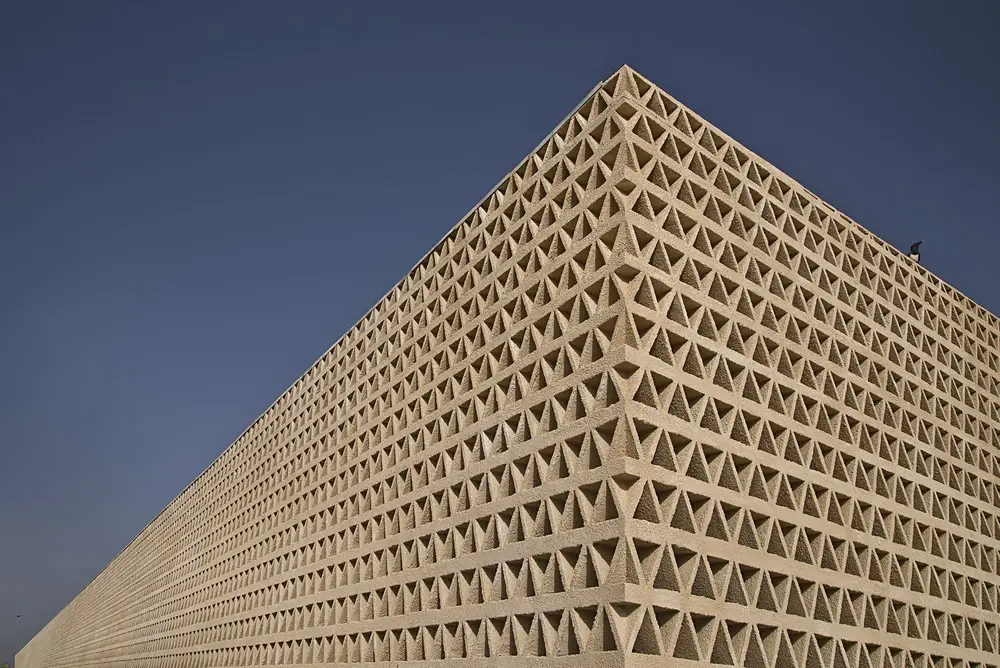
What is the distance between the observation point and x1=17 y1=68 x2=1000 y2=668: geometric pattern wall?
30.6ft

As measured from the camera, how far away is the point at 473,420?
12438 millimetres

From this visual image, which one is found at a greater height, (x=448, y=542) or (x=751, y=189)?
(x=751, y=189)

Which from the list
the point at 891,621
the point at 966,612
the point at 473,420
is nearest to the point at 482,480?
the point at 473,420

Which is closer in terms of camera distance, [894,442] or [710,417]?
[710,417]

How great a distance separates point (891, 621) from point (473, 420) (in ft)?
22.3

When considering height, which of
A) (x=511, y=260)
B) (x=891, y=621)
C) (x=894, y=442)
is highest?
(x=511, y=260)

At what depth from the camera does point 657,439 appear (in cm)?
934

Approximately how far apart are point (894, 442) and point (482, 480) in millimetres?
7135

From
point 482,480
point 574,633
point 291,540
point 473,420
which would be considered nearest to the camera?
point 574,633

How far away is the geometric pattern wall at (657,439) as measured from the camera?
9.33 m

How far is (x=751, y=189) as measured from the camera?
1289 cm

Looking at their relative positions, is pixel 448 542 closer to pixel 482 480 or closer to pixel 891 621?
pixel 482 480

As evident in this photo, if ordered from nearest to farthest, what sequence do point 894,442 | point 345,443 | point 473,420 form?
1. point 473,420
2. point 894,442
3. point 345,443

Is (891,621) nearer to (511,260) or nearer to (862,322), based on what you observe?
(862,322)
